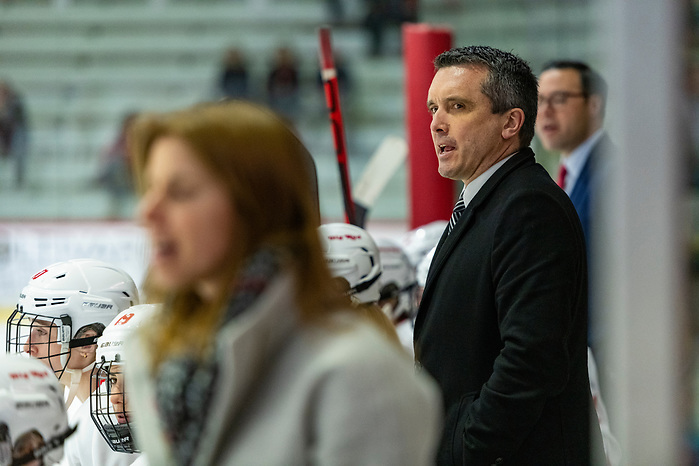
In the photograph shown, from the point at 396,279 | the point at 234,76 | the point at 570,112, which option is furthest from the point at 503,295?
the point at 234,76

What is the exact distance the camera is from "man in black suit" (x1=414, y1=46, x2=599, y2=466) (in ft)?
6.21

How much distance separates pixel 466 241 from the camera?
2035 millimetres

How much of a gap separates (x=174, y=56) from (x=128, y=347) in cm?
1057

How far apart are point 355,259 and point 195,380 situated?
1.79m

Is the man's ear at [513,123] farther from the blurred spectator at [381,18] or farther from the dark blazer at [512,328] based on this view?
the blurred spectator at [381,18]

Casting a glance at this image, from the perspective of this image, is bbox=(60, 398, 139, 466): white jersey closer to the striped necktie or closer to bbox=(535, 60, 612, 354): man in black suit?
the striped necktie

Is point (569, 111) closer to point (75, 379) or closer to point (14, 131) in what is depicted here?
point (75, 379)

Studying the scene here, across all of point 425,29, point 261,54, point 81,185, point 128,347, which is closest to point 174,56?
point 261,54

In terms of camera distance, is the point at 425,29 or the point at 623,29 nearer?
the point at 623,29

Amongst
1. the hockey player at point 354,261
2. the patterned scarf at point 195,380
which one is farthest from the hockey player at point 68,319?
the patterned scarf at point 195,380

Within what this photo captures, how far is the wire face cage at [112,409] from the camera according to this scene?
7.27 ft

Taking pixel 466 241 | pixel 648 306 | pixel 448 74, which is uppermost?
pixel 448 74

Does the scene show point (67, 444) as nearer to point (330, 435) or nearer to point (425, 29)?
point (330, 435)

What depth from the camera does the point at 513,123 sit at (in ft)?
6.98
